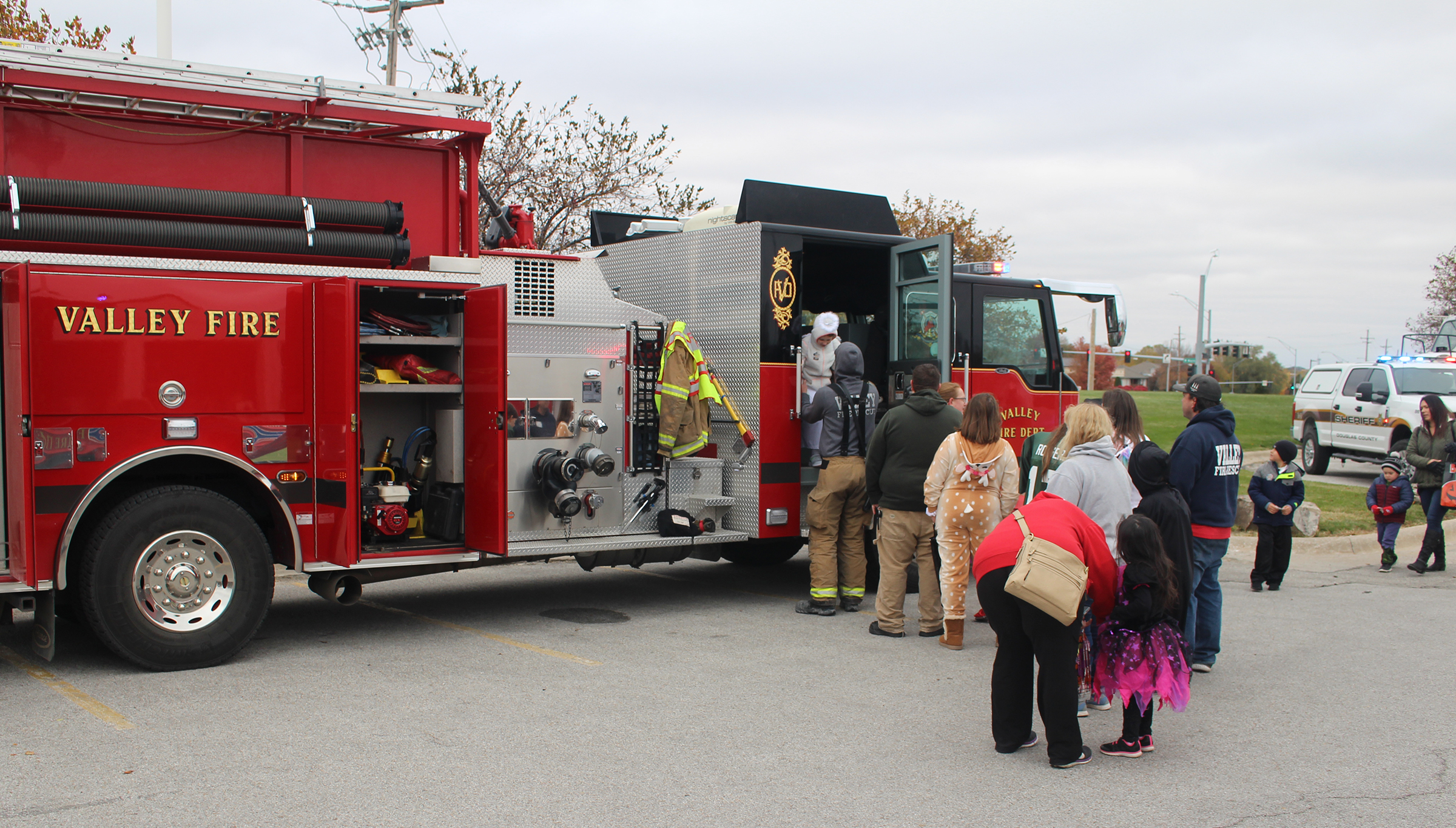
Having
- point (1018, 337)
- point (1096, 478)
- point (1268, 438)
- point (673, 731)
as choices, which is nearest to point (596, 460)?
point (673, 731)

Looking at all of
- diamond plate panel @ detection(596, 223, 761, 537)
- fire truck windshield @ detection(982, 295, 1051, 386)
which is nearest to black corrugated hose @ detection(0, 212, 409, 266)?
diamond plate panel @ detection(596, 223, 761, 537)

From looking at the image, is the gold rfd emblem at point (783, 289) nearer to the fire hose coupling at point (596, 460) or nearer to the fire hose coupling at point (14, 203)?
the fire hose coupling at point (596, 460)

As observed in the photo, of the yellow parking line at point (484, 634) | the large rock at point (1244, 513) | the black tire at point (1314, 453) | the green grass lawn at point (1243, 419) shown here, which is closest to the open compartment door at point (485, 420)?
the yellow parking line at point (484, 634)

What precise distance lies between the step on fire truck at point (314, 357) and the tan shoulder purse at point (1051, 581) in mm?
3628

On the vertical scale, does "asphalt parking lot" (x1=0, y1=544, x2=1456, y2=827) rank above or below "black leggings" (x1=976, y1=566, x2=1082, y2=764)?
below

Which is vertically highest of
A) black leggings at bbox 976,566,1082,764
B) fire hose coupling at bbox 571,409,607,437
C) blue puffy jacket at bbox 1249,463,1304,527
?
fire hose coupling at bbox 571,409,607,437

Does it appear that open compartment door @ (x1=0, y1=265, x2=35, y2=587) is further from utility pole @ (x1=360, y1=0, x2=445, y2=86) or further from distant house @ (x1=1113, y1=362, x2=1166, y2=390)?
distant house @ (x1=1113, y1=362, x2=1166, y2=390)

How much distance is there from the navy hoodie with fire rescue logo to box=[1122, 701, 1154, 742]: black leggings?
1716mm

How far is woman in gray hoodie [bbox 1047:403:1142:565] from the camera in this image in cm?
576

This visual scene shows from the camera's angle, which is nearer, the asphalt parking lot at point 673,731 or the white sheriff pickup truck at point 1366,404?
the asphalt parking lot at point 673,731

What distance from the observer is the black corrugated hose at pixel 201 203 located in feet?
20.4

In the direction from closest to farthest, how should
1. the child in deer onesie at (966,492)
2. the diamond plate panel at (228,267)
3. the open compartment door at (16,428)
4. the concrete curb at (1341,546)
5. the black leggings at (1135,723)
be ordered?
the black leggings at (1135,723) → the open compartment door at (16,428) → the diamond plate panel at (228,267) → the child in deer onesie at (966,492) → the concrete curb at (1341,546)

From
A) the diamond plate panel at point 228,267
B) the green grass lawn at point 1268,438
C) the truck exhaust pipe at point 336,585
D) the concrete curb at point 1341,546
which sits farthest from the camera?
the green grass lawn at point 1268,438

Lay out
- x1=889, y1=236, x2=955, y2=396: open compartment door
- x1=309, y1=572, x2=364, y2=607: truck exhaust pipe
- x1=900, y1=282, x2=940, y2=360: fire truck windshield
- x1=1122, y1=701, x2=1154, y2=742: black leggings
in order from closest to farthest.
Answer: x1=1122, y1=701, x2=1154, y2=742: black leggings < x1=309, y1=572, x2=364, y2=607: truck exhaust pipe < x1=889, y1=236, x2=955, y2=396: open compartment door < x1=900, y1=282, x2=940, y2=360: fire truck windshield
